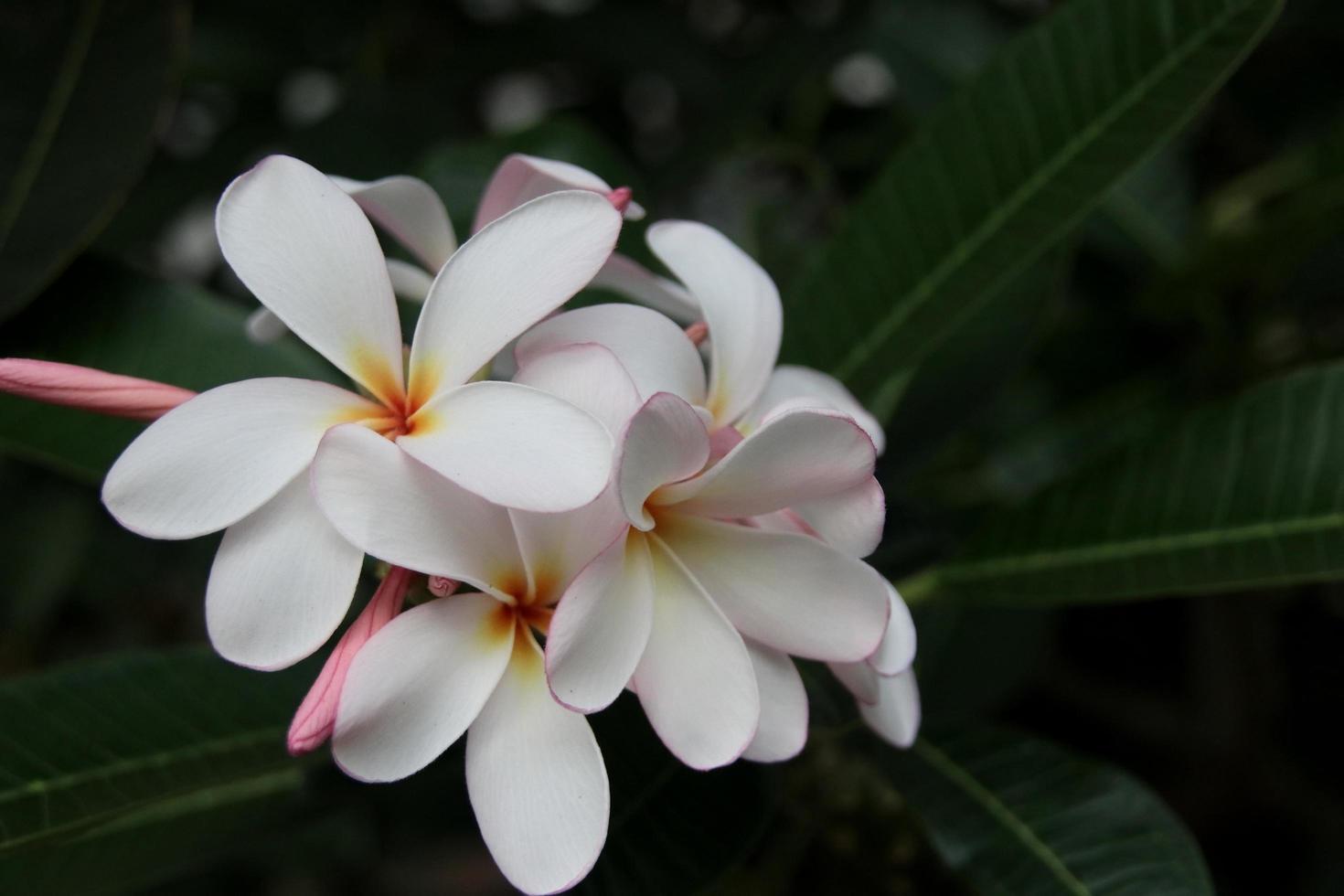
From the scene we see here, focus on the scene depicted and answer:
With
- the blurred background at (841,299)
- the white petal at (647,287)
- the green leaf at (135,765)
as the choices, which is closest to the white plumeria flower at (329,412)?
the white petal at (647,287)

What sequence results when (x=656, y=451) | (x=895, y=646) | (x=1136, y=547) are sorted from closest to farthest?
(x=656, y=451) < (x=895, y=646) < (x=1136, y=547)

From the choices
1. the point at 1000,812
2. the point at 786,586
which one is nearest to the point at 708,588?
the point at 786,586

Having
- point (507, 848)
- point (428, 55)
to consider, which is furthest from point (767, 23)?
point (507, 848)

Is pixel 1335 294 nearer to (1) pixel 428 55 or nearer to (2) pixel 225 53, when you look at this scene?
(1) pixel 428 55

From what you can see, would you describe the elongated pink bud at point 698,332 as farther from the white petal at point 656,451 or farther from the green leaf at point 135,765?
the green leaf at point 135,765

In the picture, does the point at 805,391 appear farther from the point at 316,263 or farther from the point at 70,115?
the point at 70,115
